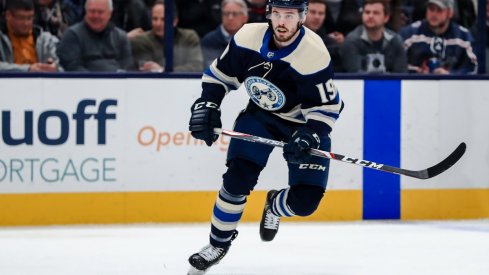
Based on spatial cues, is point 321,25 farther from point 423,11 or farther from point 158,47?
point 158,47

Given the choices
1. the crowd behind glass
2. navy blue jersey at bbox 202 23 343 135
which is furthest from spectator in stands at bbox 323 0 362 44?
navy blue jersey at bbox 202 23 343 135

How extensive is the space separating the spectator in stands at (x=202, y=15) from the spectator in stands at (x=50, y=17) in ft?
2.16

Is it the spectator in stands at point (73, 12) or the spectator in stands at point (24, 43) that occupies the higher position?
the spectator in stands at point (73, 12)

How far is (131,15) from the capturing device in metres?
5.64

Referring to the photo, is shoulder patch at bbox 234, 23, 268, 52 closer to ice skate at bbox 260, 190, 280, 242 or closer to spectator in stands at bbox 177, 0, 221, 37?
ice skate at bbox 260, 190, 280, 242

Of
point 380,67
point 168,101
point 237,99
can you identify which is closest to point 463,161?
point 380,67

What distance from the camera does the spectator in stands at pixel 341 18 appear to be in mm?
5855

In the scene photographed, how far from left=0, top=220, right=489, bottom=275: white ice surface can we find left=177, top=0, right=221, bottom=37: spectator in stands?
1.09 metres

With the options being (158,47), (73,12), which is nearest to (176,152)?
(158,47)

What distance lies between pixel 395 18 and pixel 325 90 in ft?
7.16

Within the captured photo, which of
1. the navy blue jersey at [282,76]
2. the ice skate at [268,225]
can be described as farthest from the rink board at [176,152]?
the navy blue jersey at [282,76]

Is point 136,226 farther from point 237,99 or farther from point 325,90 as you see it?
point 325,90

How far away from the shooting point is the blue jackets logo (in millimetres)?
3979

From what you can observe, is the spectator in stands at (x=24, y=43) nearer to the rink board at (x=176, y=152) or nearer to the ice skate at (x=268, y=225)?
the rink board at (x=176, y=152)
